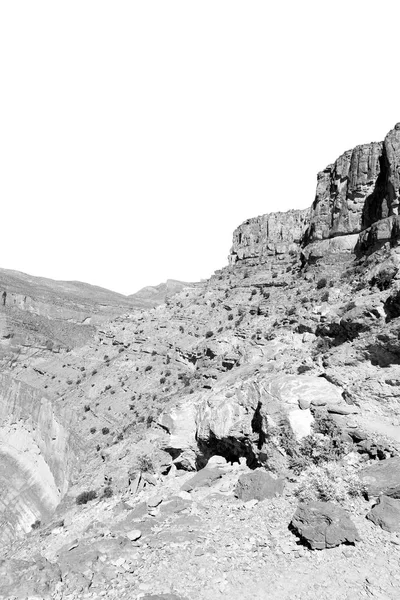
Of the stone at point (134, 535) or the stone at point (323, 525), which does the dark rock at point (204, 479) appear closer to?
the stone at point (134, 535)

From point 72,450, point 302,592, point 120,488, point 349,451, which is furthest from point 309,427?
point 72,450

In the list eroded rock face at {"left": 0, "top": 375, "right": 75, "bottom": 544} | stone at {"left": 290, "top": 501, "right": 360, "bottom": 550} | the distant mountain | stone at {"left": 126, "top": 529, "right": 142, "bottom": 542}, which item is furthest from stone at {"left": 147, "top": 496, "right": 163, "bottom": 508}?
the distant mountain

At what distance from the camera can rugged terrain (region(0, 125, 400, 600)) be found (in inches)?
289

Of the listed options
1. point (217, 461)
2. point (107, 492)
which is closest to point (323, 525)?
point (217, 461)

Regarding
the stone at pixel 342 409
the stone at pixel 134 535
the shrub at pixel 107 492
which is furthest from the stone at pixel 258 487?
the shrub at pixel 107 492

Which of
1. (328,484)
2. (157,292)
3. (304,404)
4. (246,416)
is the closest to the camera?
(328,484)

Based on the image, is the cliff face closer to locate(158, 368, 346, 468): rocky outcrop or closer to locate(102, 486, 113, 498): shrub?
locate(158, 368, 346, 468): rocky outcrop

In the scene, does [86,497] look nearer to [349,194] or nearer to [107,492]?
[107,492]

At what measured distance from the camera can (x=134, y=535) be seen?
8.77 meters

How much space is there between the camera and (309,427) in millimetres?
10688

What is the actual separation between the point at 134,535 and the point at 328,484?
4723mm

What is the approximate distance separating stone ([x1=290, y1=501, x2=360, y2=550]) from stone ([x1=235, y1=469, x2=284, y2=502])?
4.68ft

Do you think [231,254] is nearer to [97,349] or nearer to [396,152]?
[97,349]

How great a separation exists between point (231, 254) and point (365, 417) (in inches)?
1896
